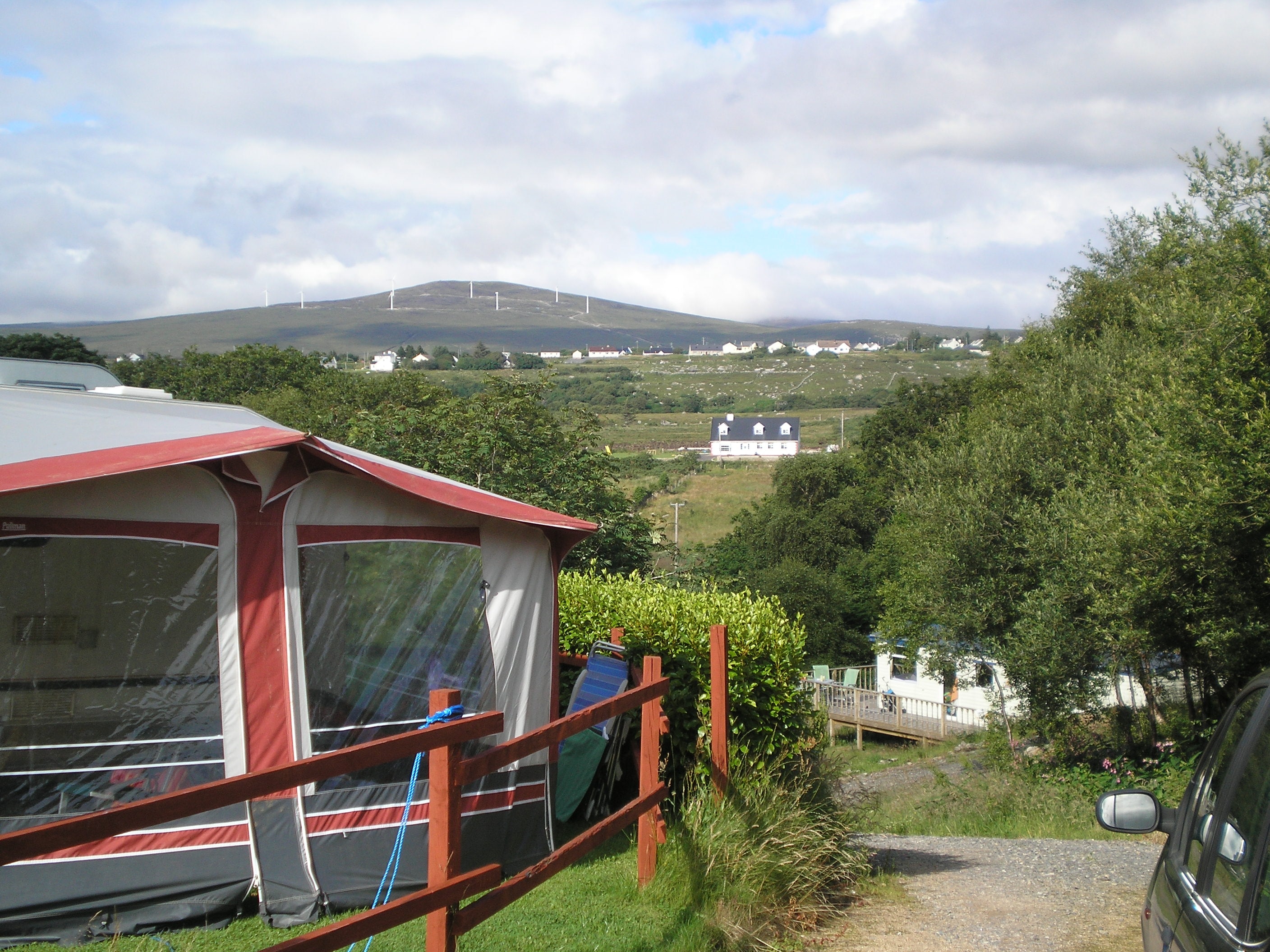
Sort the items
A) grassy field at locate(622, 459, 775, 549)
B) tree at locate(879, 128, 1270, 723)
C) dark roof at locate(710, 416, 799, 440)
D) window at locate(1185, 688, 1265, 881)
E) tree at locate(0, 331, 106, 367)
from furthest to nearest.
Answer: dark roof at locate(710, 416, 799, 440), grassy field at locate(622, 459, 775, 549), tree at locate(0, 331, 106, 367), tree at locate(879, 128, 1270, 723), window at locate(1185, 688, 1265, 881)

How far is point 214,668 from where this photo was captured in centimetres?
503

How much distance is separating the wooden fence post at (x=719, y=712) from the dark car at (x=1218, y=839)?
7.02 feet

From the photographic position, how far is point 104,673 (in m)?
4.89

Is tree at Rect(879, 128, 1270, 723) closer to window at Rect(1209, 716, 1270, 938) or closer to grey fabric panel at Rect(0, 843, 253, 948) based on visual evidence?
window at Rect(1209, 716, 1270, 938)

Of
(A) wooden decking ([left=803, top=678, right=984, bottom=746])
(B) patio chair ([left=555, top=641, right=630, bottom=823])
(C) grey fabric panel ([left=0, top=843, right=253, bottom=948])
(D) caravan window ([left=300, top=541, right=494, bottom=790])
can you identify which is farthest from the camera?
(A) wooden decking ([left=803, top=678, right=984, bottom=746])

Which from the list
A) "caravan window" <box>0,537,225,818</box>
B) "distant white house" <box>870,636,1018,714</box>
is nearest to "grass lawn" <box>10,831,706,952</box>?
"caravan window" <box>0,537,225,818</box>

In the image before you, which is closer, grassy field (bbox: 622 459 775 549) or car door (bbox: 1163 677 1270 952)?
car door (bbox: 1163 677 1270 952)

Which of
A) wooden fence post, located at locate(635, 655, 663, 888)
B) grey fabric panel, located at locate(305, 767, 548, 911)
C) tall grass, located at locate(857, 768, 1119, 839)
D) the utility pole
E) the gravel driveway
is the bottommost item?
the utility pole

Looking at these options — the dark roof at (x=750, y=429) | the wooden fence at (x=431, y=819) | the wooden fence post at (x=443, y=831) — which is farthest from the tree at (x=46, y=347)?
the dark roof at (x=750, y=429)

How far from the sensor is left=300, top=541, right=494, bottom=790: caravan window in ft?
17.3

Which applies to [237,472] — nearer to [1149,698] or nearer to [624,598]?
[624,598]

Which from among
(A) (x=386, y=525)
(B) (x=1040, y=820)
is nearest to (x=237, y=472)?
(A) (x=386, y=525)

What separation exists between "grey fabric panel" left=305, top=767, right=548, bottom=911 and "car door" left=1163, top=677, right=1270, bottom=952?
3.42 m

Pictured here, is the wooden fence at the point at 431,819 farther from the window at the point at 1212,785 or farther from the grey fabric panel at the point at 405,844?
the window at the point at 1212,785
